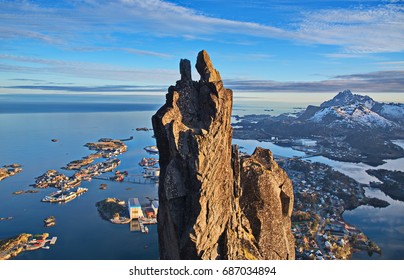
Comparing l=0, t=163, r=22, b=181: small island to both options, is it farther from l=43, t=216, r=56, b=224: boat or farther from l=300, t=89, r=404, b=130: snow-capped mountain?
l=300, t=89, r=404, b=130: snow-capped mountain

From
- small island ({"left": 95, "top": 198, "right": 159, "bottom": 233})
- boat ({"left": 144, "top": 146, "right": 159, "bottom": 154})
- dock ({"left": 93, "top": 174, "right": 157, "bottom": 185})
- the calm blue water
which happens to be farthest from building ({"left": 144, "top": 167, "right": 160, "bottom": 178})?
boat ({"left": 144, "top": 146, "right": 159, "bottom": 154})

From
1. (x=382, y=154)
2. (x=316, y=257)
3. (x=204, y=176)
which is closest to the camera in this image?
(x=204, y=176)

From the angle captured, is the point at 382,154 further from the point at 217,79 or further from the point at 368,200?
the point at 217,79

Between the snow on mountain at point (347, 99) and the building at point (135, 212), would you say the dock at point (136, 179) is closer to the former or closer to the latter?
the building at point (135, 212)

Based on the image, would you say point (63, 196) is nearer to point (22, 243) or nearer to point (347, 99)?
point (22, 243)

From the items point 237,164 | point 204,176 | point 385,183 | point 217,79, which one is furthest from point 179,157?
point 385,183

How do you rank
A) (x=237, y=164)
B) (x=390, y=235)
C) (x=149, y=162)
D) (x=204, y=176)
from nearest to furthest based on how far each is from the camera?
(x=204, y=176)
(x=237, y=164)
(x=390, y=235)
(x=149, y=162)

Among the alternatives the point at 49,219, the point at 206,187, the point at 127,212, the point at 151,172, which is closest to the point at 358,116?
the point at 151,172
